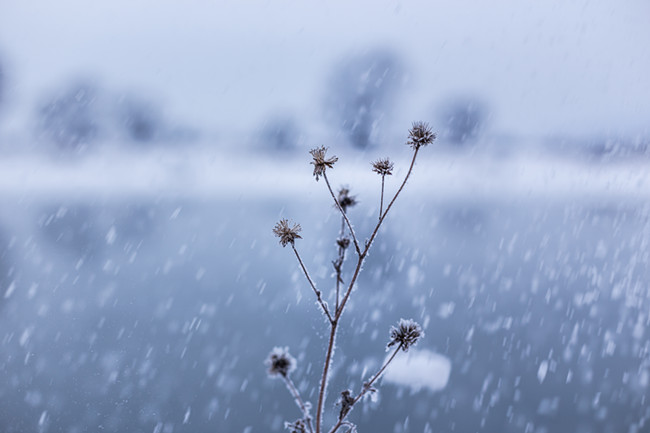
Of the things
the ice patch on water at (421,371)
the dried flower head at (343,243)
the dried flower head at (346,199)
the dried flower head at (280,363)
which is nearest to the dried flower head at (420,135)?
the dried flower head at (346,199)

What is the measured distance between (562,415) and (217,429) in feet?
13.5

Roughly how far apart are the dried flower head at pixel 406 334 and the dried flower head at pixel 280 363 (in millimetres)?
290

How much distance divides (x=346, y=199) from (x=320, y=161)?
14 cm

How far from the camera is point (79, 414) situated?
4.53 meters

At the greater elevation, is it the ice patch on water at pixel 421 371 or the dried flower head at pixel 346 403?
the ice patch on water at pixel 421 371

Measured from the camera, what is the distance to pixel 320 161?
117cm

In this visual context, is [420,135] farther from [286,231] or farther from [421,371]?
[421,371]

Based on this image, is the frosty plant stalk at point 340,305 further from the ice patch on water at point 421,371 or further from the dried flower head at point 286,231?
the ice patch on water at point 421,371

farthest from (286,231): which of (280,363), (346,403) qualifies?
(346,403)

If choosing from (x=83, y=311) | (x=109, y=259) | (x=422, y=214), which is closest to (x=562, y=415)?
(x=83, y=311)

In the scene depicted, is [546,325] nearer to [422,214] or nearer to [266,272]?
[266,272]

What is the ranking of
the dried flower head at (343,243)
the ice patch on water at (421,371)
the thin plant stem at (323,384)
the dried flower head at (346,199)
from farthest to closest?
the ice patch on water at (421,371)
the dried flower head at (346,199)
the dried flower head at (343,243)
the thin plant stem at (323,384)

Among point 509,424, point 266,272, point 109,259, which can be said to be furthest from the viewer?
point 109,259

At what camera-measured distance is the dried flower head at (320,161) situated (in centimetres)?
116
